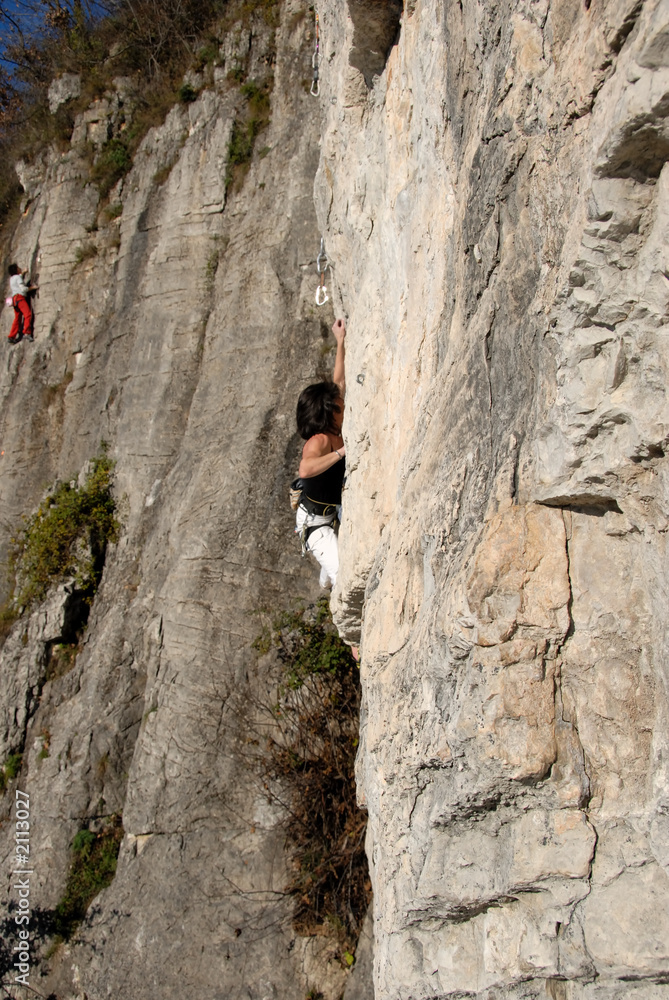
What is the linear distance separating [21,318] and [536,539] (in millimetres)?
8902

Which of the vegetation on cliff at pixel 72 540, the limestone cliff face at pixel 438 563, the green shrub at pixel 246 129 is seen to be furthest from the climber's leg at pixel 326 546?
the green shrub at pixel 246 129

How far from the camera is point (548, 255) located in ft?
5.39

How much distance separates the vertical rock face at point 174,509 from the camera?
195 inches

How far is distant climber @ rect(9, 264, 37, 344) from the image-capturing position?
8.87 m

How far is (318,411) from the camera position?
15.0 ft

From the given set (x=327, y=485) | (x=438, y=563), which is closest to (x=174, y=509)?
(x=327, y=485)

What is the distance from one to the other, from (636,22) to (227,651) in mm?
5088

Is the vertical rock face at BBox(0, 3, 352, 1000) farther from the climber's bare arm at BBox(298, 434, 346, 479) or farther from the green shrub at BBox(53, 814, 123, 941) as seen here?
the climber's bare arm at BBox(298, 434, 346, 479)

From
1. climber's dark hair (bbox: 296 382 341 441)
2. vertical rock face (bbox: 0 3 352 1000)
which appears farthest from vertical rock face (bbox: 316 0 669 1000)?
vertical rock face (bbox: 0 3 352 1000)

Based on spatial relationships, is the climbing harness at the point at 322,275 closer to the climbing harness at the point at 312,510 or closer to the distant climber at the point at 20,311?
the climbing harness at the point at 312,510

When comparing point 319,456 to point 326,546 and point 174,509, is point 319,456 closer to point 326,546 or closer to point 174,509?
point 326,546

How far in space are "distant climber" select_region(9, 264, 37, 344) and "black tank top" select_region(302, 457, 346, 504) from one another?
6196 millimetres

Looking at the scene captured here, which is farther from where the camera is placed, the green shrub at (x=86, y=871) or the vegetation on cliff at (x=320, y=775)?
the green shrub at (x=86, y=871)

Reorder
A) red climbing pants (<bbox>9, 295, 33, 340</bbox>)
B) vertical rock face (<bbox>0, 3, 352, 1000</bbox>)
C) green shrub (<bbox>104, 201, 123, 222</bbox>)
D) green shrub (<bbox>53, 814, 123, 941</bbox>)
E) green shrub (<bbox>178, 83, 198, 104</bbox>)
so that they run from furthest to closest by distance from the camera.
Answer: red climbing pants (<bbox>9, 295, 33, 340</bbox>) < green shrub (<bbox>104, 201, 123, 222</bbox>) < green shrub (<bbox>178, 83, 198, 104</bbox>) < green shrub (<bbox>53, 814, 123, 941</bbox>) < vertical rock face (<bbox>0, 3, 352, 1000</bbox>)
